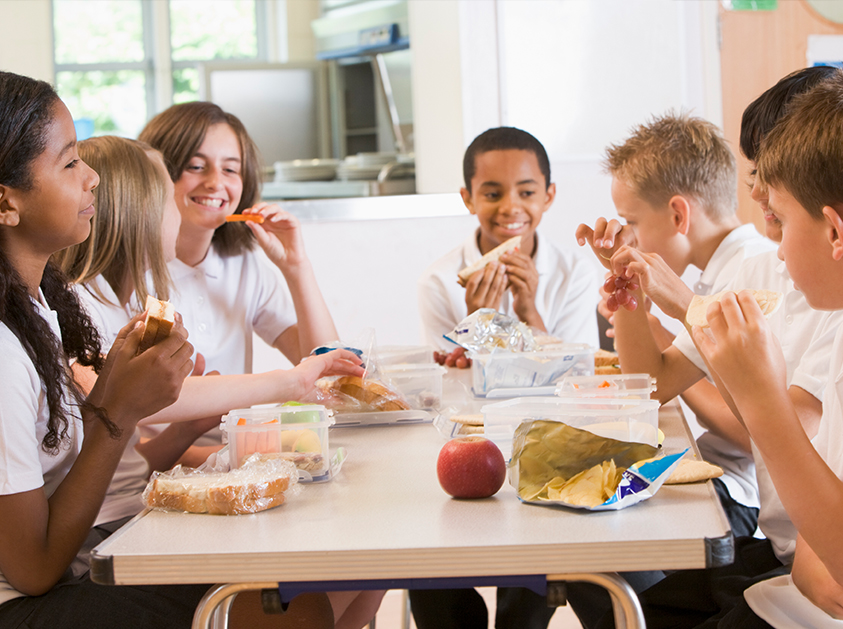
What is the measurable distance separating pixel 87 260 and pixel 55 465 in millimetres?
525

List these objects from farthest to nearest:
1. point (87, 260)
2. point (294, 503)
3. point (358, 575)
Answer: point (87, 260) → point (294, 503) → point (358, 575)

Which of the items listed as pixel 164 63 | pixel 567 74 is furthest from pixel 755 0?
pixel 164 63

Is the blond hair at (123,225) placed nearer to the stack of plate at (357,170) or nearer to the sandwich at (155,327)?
the sandwich at (155,327)

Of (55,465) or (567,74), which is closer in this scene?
(55,465)

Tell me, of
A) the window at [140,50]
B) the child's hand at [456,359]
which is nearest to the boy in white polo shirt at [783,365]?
the child's hand at [456,359]

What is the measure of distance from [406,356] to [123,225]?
1.90 feet

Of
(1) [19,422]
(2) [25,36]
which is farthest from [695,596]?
(2) [25,36]

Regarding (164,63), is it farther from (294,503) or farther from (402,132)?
(294,503)

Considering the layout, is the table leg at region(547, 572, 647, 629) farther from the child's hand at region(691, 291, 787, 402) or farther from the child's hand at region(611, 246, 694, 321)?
the child's hand at region(611, 246, 694, 321)

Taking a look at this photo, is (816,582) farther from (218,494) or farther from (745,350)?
(218,494)

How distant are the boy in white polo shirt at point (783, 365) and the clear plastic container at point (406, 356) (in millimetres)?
754

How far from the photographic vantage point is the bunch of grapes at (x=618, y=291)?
143cm

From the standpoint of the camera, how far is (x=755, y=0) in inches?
130

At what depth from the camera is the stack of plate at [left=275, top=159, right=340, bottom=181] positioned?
353 cm
